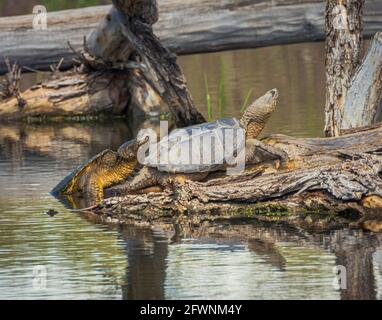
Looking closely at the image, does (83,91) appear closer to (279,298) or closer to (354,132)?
(354,132)

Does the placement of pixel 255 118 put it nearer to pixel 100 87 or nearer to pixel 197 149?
pixel 197 149

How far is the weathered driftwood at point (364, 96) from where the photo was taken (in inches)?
417

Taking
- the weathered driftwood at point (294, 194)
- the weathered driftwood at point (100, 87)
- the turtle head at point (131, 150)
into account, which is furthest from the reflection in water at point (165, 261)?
the weathered driftwood at point (100, 87)

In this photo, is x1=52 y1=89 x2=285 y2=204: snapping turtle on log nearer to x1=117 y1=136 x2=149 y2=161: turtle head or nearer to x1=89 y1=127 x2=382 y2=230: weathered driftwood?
x1=117 y1=136 x2=149 y2=161: turtle head

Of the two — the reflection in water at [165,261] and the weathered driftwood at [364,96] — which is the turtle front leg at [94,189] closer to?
the reflection in water at [165,261]

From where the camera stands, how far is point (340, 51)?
35.0ft

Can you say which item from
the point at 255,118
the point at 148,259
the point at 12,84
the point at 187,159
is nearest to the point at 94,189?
the point at 187,159

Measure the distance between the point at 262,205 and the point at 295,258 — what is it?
57.5 inches

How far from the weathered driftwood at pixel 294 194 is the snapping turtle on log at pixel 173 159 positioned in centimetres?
31

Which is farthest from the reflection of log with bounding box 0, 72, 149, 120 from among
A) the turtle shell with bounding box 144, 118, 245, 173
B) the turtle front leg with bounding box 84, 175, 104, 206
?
the turtle shell with bounding box 144, 118, 245, 173

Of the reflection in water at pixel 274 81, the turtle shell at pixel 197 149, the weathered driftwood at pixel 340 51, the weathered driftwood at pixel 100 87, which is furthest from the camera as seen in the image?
the weathered driftwood at pixel 100 87

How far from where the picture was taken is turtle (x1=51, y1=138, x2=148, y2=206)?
33.2 ft

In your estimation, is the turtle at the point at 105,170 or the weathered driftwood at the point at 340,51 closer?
the turtle at the point at 105,170

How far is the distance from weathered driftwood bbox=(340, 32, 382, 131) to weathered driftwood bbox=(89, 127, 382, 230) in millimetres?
1177
